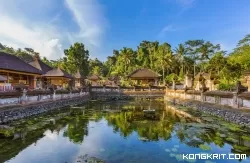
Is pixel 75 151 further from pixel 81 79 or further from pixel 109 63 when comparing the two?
pixel 109 63

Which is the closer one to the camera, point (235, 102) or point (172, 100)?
point (235, 102)

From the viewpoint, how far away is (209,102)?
1992 centimetres

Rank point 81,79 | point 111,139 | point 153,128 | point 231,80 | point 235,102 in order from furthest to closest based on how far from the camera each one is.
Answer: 1. point 81,79
2. point 231,80
3. point 235,102
4. point 153,128
5. point 111,139

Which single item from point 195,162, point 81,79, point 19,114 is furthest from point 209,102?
point 81,79

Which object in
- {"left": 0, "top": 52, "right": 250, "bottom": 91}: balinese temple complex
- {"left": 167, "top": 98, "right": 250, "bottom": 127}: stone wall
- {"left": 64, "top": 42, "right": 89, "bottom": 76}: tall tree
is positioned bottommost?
{"left": 167, "top": 98, "right": 250, "bottom": 127}: stone wall

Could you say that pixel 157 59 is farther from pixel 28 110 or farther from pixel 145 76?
pixel 28 110

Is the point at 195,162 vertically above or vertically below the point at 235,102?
below

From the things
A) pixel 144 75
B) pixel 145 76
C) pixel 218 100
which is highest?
pixel 144 75

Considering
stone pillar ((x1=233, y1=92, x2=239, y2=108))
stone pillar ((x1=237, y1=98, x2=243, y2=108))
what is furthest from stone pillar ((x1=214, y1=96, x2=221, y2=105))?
stone pillar ((x1=237, y1=98, x2=243, y2=108))

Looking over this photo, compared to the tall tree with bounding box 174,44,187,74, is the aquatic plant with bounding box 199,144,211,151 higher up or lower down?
lower down

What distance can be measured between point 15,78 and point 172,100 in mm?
22319

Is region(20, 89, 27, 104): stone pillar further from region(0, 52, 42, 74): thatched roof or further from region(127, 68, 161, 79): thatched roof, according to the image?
region(127, 68, 161, 79): thatched roof

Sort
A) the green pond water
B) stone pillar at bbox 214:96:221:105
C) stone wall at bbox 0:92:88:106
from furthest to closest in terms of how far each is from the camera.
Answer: stone pillar at bbox 214:96:221:105, stone wall at bbox 0:92:88:106, the green pond water

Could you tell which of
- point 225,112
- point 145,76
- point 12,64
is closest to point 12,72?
point 12,64
